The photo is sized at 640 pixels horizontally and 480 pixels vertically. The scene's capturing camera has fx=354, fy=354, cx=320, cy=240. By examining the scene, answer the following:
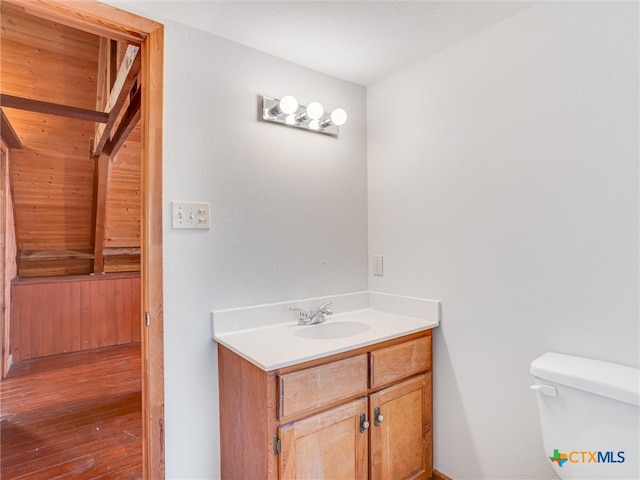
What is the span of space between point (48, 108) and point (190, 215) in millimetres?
2059

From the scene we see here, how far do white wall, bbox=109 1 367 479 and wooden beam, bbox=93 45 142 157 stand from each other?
0.46 m

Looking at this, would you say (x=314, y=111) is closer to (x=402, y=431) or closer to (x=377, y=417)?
(x=377, y=417)

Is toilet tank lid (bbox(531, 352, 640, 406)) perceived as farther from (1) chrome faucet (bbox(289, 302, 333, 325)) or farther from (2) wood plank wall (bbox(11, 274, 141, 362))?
(2) wood plank wall (bbox(11, 274, 141, 362))

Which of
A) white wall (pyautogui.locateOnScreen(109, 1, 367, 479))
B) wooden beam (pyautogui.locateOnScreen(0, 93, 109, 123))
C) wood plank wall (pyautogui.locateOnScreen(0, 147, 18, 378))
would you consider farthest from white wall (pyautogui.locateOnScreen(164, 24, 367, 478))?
wood plank wall (pyautogui.locateOnScreen(0, 147, 18, 378))

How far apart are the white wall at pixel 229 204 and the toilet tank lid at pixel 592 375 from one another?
1.01 metres

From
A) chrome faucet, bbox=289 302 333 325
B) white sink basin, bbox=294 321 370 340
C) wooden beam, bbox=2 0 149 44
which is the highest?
wooden beam, bbox=2 0 149 44

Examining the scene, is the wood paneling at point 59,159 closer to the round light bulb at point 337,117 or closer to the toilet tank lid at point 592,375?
the round light bulb at point 337,117

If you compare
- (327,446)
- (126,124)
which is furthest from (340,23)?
(126,124)

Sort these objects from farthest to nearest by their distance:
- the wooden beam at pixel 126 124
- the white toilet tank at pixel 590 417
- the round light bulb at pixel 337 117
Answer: the wooden beam at pixel 126 124
the round light bulb at pixel 337 117
the white toilet tank at pixel 590 417

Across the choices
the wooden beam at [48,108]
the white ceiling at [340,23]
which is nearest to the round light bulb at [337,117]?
the white ceiling at [340,23]

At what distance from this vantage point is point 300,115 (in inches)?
68.7

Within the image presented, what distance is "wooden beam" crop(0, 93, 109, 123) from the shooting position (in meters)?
2.46

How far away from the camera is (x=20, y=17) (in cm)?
251

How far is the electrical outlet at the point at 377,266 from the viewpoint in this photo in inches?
77.7
